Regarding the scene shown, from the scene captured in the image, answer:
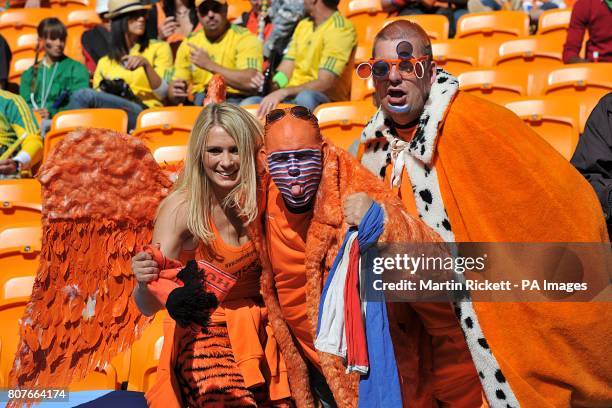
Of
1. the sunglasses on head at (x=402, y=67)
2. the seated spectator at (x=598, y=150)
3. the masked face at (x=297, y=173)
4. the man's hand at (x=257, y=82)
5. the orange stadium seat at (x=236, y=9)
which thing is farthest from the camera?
the orange stadium seat at (x=236, y=9)

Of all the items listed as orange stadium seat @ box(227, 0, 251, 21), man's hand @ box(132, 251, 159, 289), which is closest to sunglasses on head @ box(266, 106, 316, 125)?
man's hand @ box(132, 251, 159, 289)

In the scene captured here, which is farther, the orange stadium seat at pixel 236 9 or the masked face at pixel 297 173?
the orange stadium seat at pixel 236 9

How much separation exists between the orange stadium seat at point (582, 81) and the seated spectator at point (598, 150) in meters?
1.27

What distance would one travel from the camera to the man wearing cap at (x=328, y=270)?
2.92 metres

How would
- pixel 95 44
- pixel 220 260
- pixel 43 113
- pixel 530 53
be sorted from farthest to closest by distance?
pixel 95 44 < pixel 43 113 < pixel 530 53 < pixel 220 260

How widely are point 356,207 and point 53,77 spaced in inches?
185

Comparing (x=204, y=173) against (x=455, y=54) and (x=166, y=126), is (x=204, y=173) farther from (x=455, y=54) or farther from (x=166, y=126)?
(x=455, y=54)

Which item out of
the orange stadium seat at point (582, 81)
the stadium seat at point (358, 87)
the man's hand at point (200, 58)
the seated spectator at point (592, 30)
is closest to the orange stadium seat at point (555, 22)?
the seated spectator at point (592, 30)

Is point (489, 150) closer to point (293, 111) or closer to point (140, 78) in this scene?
point (293, 111)

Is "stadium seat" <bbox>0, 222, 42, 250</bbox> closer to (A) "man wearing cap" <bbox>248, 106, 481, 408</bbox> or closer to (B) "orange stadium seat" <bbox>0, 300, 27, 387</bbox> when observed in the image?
(B) "orange stadium seat" <bbox>0, 300, 27, 387</bbox>

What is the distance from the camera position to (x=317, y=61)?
6.05 metres

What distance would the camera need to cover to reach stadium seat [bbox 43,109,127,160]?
5.95m

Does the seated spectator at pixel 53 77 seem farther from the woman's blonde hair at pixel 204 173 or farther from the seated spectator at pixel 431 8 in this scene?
the woman's blonde hair at pixel 204 173

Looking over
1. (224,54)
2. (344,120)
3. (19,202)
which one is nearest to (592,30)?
(344,120)
